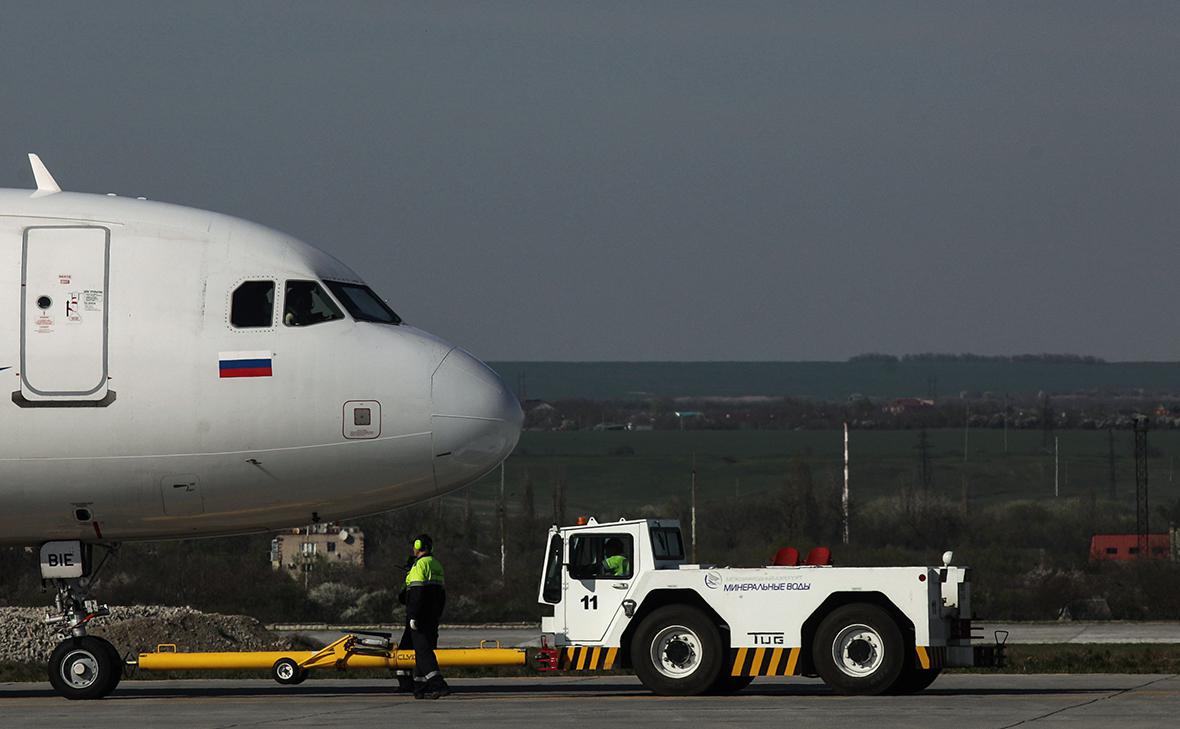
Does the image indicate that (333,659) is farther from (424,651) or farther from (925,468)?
(925,468)

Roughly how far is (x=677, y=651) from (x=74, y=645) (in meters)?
7.40

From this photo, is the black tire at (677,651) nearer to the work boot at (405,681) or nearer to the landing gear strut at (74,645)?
the work boot at (405,681)

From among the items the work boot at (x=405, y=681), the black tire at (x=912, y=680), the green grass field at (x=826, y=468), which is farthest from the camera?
the green grass field at (x=826, y=468)

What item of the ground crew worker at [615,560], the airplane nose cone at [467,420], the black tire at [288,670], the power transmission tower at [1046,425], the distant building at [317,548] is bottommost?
the black tire at [288,670]

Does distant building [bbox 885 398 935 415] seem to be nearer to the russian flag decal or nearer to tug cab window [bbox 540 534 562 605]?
tug cab window [bbox 540 534 562 605]

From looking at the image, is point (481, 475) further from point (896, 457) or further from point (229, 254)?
point (896, 457)

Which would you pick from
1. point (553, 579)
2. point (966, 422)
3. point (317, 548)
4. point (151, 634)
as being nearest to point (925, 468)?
point (317, 548)

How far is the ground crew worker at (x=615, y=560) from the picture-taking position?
24.5 meters

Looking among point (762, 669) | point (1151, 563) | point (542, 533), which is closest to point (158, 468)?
point (762, 669)

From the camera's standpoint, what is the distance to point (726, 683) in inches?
950

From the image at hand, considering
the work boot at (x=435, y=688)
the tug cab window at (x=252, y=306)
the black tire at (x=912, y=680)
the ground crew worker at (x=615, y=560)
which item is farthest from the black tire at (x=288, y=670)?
the black tire at (x=912, y=680)

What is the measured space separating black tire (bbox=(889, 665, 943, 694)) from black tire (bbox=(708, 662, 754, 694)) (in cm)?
185

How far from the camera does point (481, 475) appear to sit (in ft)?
73.6

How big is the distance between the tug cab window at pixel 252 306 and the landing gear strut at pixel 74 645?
3.43 meters
